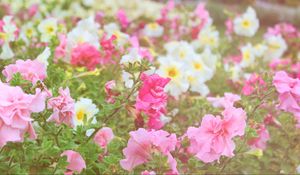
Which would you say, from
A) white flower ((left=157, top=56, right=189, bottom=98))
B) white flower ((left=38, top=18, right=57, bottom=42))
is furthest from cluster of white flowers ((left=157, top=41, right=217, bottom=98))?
white flower ((left=38, top=18, right=57, bottom=42))

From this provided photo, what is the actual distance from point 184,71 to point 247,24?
159 cm

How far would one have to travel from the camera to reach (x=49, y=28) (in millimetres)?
3906

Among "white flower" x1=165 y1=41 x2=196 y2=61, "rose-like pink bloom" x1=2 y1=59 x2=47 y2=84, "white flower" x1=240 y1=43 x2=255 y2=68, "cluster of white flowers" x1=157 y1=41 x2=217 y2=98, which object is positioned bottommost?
"white flower" x1=240 y1=43 x2=255 y2=68

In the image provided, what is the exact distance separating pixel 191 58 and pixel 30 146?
187 cm

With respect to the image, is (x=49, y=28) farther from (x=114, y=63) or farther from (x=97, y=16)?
(x=97, y=16)

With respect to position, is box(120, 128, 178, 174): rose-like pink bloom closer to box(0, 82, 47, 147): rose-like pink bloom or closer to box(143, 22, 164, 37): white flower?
box(0, 82, 47, 147): rose-like pink bloom

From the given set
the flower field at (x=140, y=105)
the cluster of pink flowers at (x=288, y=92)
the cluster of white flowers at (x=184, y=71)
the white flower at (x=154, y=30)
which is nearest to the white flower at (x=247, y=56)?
the flower field at (x=140, y=105)

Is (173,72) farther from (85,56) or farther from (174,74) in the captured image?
(85,56)

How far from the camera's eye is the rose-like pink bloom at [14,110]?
1.85 m

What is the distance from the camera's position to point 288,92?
8.18ft

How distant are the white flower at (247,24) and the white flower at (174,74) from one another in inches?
58.7

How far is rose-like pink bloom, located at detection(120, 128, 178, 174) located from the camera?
2162 millimetres

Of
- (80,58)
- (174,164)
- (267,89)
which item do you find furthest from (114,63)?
(174,164)

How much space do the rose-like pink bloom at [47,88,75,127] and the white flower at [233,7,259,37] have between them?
9.74 ft
